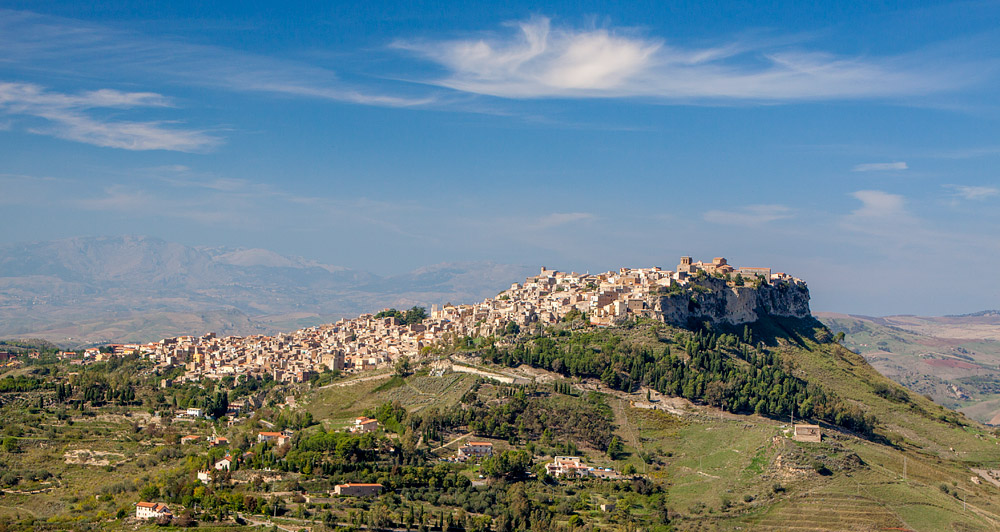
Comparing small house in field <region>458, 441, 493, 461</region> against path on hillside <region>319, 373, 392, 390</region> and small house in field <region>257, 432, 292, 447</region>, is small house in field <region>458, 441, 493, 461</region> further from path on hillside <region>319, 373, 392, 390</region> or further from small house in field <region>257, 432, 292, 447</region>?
path on hillside <region>319, 373, 392, 390</region>

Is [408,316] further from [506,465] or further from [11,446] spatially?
[506,465]

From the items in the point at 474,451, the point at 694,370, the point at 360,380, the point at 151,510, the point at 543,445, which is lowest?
the point at 151,510

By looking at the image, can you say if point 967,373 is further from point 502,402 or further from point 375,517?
point 375,517

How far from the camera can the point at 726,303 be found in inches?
3447

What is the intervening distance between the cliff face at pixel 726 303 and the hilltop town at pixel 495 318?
0.11 metres

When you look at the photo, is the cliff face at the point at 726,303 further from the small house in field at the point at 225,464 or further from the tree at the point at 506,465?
the small house in field at the point at 225,464

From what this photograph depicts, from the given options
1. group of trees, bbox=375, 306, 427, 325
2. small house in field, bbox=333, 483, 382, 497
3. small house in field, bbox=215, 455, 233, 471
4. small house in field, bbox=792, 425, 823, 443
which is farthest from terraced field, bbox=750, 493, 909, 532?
group of trees, bbox=375, 306, 427, 325

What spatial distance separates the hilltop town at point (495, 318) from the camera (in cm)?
8256

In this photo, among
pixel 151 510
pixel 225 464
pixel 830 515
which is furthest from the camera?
pixel 225 464

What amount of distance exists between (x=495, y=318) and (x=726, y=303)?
20.2m

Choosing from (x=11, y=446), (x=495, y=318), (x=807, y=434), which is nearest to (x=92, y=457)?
(x=11, y=446)

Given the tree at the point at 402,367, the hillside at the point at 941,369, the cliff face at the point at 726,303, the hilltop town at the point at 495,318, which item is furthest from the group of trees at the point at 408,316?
the hillside at the point at 941,369

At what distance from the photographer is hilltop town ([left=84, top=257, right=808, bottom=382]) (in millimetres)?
82562

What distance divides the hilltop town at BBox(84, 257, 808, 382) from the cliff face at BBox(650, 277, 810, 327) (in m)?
0.11
